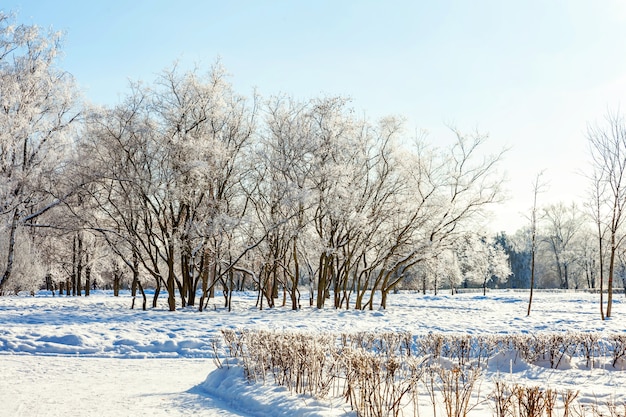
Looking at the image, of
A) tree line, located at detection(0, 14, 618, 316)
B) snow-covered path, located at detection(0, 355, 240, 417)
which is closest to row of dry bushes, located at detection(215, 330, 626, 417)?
snow-covered path, located at detection(0, 355, 240, 417)

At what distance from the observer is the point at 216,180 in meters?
21.6

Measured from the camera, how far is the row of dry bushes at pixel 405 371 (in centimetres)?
506

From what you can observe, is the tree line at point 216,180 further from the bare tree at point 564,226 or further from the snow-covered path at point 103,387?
the bare tree at point 564,226

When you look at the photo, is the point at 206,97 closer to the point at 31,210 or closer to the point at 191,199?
the point at 191,199

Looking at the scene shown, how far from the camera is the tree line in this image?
2025 centimetres

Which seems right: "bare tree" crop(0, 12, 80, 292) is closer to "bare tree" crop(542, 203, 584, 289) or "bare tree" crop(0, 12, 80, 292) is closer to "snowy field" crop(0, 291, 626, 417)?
"snowy field" crop(0, 291, 626, 417)

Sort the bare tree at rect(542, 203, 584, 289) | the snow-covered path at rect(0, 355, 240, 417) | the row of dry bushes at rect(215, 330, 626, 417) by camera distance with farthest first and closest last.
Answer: the bare tree at rect(542, 203, 584, 289) → the snow-covered path at rect(0, 355, 240, 417) → the row of dry bushes at rect(215, 330, 626, 417)

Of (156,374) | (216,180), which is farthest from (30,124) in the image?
(156,374)

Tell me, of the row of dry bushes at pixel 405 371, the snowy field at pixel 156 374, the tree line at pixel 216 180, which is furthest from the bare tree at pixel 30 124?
the row of dry bushes at pixel 405 371

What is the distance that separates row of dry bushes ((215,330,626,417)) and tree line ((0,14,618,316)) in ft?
36.5

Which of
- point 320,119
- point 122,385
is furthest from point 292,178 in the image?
point 122,385

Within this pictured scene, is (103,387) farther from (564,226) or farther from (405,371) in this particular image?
(564,226)

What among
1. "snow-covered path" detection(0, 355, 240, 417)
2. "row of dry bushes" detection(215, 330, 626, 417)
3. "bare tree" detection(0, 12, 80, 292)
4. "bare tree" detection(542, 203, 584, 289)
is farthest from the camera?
"bare tree" detection(542, 203, 584, 289)

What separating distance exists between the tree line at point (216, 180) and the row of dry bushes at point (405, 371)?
1112 cm
